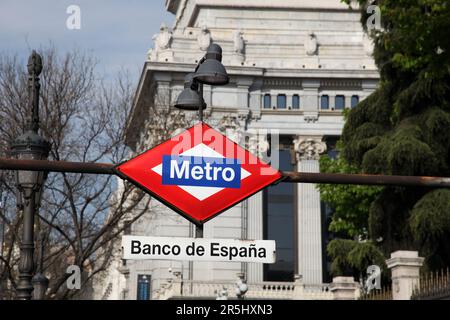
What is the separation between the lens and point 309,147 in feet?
219

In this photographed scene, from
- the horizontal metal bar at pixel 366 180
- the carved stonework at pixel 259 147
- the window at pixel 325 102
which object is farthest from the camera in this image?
the window at pixel 325 102

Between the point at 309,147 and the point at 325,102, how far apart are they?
11.3 feet

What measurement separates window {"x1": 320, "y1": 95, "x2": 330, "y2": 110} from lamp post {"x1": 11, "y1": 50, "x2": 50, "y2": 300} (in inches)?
2063

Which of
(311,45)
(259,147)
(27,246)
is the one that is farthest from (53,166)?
(311,45)

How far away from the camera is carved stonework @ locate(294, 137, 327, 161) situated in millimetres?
66562

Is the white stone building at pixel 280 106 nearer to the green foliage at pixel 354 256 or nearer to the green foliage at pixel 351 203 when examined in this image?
the green foliage at pixel 351 203

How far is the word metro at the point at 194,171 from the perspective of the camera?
6.96m

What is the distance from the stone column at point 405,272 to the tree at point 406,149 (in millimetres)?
3315

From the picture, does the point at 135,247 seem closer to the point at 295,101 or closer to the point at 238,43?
the point at 238,43

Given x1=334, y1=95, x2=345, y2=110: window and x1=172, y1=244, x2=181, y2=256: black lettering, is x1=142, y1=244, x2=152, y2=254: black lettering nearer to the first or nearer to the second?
x1=172, y1=244, x2=181, y2=256: black lettering

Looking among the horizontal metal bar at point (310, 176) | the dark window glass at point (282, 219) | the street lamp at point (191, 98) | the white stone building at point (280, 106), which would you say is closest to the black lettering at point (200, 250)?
the horizontal metal bar at point (310, 176)

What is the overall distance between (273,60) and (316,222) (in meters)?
11.9

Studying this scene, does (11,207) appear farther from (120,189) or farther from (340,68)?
(340,68)

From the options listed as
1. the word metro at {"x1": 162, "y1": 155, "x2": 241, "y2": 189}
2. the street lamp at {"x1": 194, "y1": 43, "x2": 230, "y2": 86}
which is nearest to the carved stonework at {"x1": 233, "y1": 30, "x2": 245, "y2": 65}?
the street lamp at {"x1": 194, "y1": 43, "x2": 230, "y2": 86}
